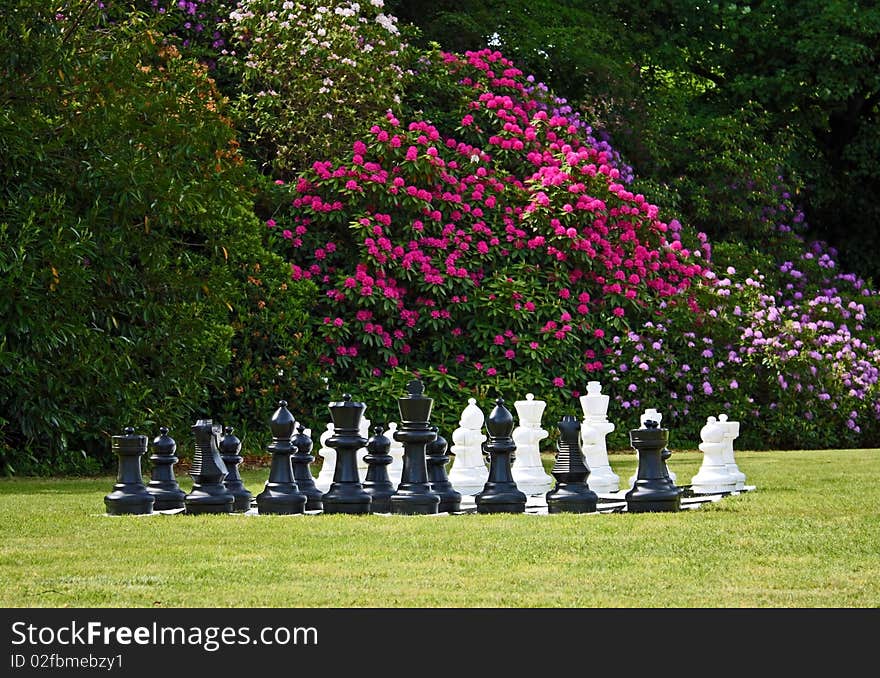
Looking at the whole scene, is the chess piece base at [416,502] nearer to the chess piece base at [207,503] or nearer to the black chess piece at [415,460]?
the black chess piece at [415,460]

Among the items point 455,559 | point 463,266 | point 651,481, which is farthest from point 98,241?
point 455,559

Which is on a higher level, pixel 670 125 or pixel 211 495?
pixel 670 125

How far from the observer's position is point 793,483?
32.5ft

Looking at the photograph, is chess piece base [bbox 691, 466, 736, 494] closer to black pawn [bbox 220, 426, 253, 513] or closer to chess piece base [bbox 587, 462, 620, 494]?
chess piece base [bbox 587, 462, 620, 494]

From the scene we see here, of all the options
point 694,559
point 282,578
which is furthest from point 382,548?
point 694,559

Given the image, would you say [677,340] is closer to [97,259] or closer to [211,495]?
[97,259]

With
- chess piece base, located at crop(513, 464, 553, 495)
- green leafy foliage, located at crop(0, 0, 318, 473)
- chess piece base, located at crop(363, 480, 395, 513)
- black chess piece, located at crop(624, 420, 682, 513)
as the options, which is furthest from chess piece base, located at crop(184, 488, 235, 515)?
green leafy foliage, located at crop(0, 0, 318, 473)

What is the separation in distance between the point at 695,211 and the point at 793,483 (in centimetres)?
1051

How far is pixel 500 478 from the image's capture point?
7703mm

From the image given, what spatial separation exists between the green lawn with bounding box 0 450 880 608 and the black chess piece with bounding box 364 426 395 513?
387 millimetres

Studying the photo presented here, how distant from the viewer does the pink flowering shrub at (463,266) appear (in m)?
15.6

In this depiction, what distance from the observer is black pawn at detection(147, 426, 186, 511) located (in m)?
Answer: 7.97

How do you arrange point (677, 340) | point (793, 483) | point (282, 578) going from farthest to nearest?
1. point (677, 340)
2. point (793, 483)
3. point (282, 578)

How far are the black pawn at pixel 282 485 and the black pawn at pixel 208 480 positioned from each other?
201 millimetres
